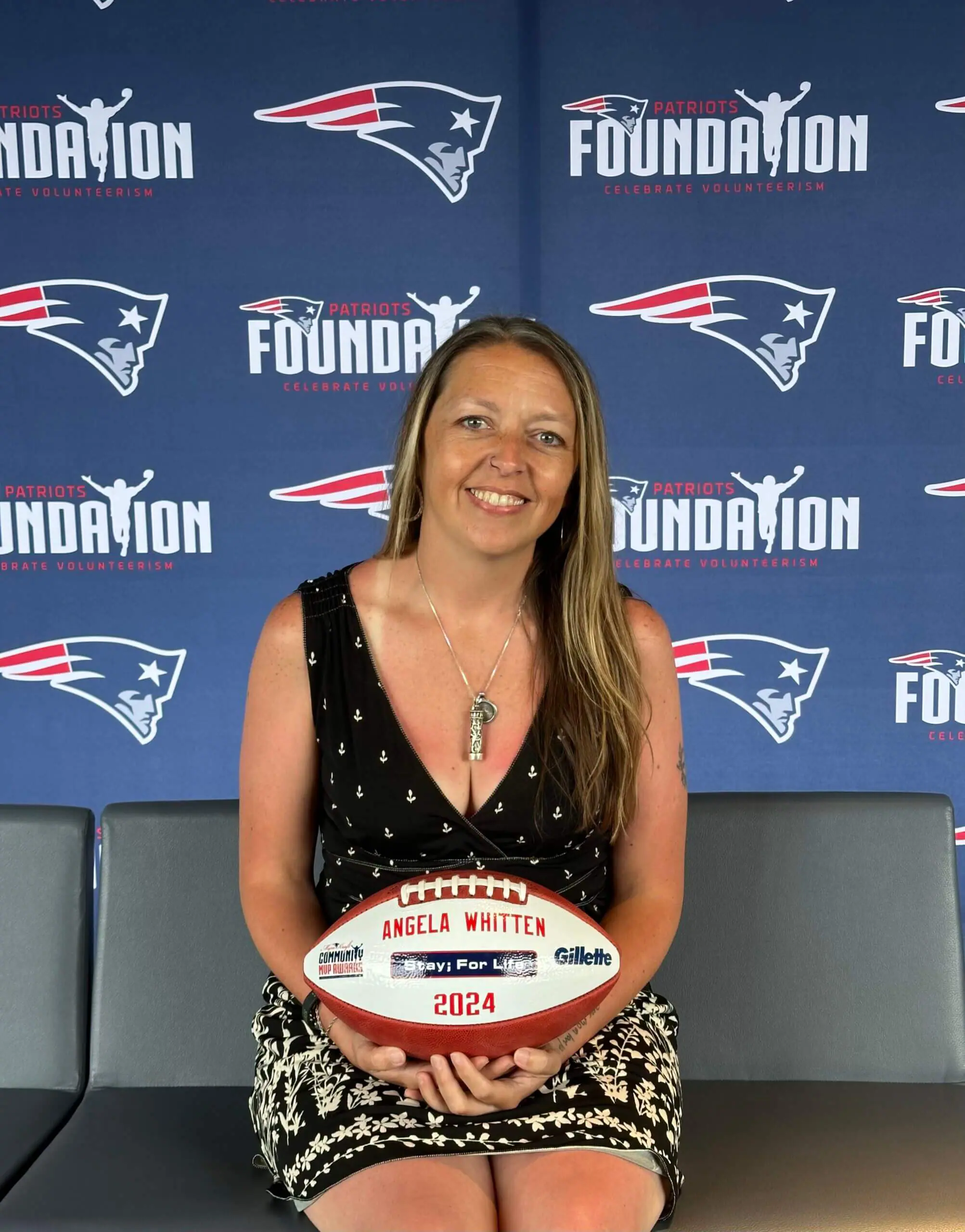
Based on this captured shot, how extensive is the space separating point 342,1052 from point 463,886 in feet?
0.82

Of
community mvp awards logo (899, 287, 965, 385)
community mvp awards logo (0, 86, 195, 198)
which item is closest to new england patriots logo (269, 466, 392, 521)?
community mvp awards logo (0, 86, 195, 198)

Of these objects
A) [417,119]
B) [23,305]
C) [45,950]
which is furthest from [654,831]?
[23,305]

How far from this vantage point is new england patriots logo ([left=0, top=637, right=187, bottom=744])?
2.92 meters

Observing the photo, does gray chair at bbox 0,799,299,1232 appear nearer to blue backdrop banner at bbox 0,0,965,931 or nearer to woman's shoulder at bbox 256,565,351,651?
woman's shoulder at bbox 256,565,351,651

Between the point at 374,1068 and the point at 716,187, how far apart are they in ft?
7.04

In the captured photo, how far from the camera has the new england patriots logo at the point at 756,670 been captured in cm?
289

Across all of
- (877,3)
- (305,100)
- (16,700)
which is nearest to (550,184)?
(305,100)

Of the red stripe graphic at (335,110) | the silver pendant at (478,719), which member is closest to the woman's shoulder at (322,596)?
the silver pendant at (478,719)

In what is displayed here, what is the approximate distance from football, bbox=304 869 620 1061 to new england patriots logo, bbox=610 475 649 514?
1666 mm

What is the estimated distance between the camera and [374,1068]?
4.15 ft

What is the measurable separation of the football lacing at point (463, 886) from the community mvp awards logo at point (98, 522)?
1738mm

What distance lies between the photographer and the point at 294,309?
2.81 m

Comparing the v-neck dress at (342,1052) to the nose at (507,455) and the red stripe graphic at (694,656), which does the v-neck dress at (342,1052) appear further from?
the red stripe graphic at (694,656)

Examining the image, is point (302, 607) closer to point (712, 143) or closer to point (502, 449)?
point (502, 449)
